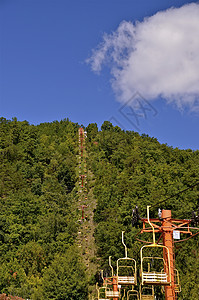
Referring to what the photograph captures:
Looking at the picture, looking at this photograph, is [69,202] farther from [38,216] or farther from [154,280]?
[154,280]

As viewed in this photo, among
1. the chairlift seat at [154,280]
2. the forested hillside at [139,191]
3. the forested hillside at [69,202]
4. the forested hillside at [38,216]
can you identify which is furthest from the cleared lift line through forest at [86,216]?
the chairlift seat at [154,280]

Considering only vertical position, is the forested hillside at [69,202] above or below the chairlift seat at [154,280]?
above

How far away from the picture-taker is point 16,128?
3319 inches

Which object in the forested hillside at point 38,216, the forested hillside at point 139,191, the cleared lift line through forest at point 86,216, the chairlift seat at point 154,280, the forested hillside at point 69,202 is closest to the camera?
the chairlift seat at point 154,280

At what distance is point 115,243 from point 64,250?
7.51 metres

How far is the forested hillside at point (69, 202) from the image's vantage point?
40156mm

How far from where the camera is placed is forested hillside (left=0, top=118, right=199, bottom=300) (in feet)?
132

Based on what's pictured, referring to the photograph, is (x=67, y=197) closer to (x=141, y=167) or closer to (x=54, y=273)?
(x=141, y=167)

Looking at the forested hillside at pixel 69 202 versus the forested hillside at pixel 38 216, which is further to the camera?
the forested hillside at pixel 38 216

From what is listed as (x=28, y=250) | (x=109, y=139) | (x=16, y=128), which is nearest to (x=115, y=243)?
(x=28, y=250)

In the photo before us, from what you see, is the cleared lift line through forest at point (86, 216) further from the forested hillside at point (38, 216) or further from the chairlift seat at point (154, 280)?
the chairlift seat at point (154, 280)

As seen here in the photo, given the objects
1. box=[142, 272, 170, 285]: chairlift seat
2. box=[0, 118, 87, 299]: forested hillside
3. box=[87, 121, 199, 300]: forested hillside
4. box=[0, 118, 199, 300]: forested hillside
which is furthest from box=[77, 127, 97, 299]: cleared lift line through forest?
box=[142, 272, 170, 285]: chairlift seat

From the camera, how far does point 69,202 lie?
62.8 m

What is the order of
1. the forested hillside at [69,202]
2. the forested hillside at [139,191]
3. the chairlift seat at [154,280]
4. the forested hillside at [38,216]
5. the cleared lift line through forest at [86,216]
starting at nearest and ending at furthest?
1. the chairlift seat at [154,280]
2. the forested hillside at [139,191]
3. the forested hillside at [69,202]
4. the forested hillside at [38,216]
5. the cleared lift line through forest at [86,216]
